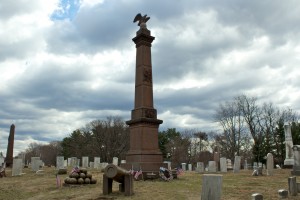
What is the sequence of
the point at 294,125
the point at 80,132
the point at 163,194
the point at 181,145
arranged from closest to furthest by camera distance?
the point at 163,194 < the point at 294,125 < the point at 181,145 < the point at 80,132

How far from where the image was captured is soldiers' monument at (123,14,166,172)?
619 inches

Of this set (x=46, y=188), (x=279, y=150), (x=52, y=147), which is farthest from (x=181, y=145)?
(x=46, y=188)

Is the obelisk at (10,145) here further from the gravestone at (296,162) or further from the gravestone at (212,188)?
the gravestone at (212,188)

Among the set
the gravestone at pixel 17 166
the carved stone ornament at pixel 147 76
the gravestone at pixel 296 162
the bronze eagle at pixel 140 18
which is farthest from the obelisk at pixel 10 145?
the gravestone at pixel 296 162

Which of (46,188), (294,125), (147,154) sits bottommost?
(46,188)

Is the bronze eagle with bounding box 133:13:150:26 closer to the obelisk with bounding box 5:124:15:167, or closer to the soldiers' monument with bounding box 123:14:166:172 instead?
the soldiers' monument with bounding box 123:14:166:172

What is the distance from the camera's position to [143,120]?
52.3 ft

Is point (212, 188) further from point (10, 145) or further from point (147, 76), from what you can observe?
point (10, 145)

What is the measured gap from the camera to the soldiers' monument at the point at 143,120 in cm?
1571

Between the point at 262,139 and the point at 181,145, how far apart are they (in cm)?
2407

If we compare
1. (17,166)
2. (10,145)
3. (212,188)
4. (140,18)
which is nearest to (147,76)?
(140,18)

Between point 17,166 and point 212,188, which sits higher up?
point 212,188

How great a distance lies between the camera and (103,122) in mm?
64125

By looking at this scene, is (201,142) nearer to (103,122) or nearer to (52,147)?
(103,122)
